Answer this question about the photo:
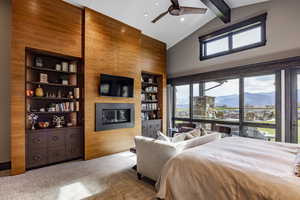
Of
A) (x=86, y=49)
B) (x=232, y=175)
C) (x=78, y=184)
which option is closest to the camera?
(x=232, y=175)

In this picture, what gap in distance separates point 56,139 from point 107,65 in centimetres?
222

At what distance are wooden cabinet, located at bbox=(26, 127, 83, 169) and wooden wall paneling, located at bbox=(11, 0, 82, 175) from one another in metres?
0.16

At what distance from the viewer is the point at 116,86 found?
4438mm

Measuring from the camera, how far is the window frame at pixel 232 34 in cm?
412

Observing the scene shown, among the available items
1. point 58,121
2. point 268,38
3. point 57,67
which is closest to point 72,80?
point 57,67

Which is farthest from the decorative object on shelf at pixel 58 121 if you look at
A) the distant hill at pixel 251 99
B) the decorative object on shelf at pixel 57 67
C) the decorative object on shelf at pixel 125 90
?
the distant hill at pixel 251 99

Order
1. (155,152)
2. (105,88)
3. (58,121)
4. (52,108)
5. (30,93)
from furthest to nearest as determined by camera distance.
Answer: (105,88), (58,121), (52,108), (30,93), (155,152)

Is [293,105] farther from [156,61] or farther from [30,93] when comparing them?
[30,93]

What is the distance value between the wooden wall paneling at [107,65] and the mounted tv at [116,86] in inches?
5.1

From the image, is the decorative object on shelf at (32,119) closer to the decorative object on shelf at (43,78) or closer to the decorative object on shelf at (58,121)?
the decorative object on shelf at (58,121)

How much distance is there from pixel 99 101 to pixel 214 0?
4.00 meters

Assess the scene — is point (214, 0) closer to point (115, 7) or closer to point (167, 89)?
point (115, 7)

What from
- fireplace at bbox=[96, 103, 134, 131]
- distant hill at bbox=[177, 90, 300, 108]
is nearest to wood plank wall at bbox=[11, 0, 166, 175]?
fireplace at bbox=[96, 103, 134, 131]

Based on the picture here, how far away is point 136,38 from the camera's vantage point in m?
4.99
